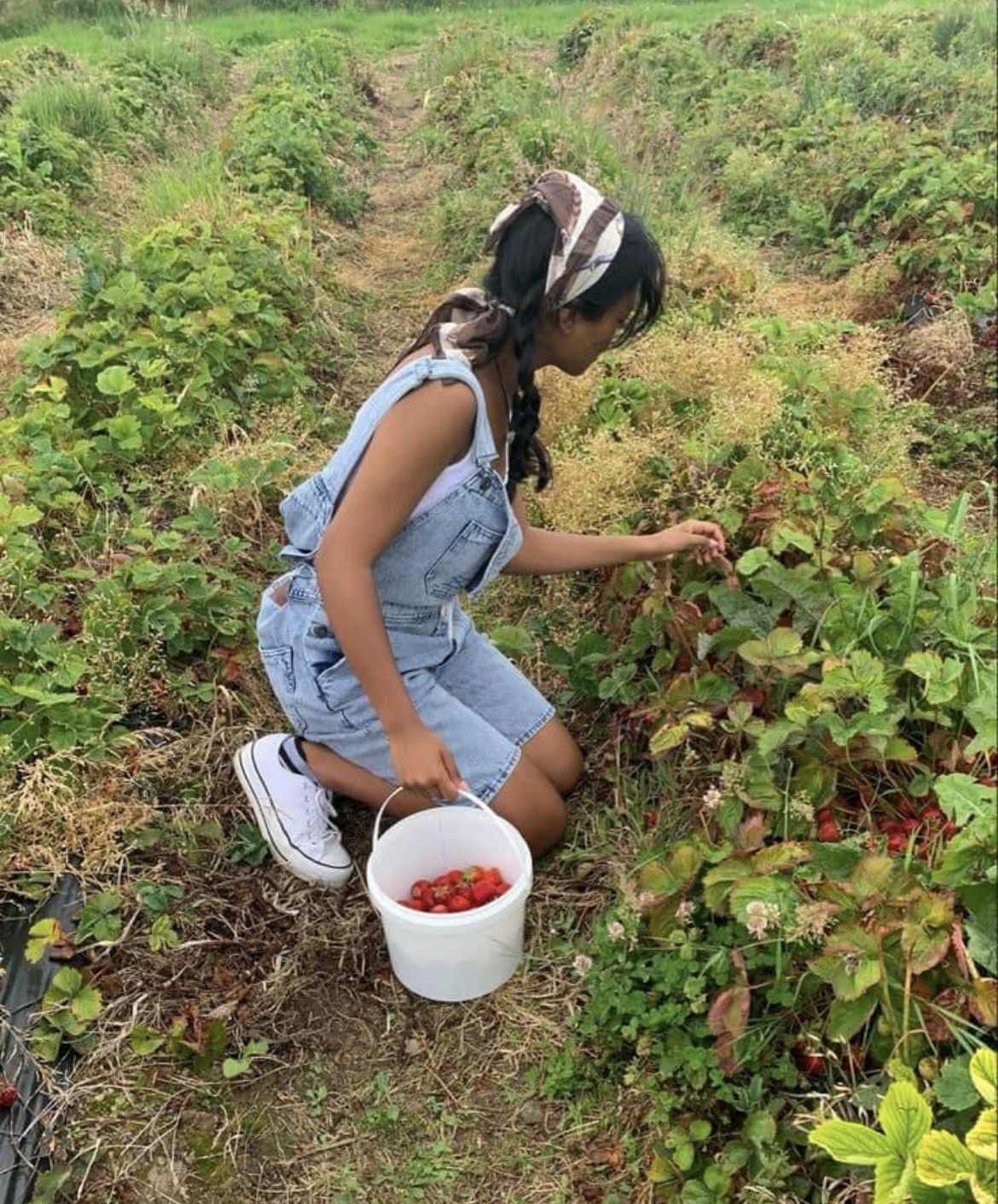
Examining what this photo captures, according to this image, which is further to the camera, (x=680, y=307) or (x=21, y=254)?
(x=21, y=254)

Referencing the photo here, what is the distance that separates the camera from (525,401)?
6.18ft

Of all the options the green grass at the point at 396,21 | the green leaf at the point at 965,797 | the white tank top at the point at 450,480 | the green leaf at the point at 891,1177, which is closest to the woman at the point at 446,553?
the white tank top at the point at 450,480

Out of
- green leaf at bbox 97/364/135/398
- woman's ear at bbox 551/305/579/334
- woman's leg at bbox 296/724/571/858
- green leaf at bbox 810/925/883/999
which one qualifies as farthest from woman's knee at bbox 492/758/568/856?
green leaf at bbox 97/364/135/398

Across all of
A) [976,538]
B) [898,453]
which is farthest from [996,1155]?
[898,453]

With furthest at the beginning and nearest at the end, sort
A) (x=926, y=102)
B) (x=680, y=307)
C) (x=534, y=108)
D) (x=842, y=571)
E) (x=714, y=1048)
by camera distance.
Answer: (x=534, y=108), (x=926, y=102), (x=680, y=307), (x=842, y=571), (x=714, y=1048)

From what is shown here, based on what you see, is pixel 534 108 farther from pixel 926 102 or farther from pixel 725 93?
pixel 926 102

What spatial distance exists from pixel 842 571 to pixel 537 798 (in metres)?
0.81

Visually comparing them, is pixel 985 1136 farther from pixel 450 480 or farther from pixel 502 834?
pixel 450 480

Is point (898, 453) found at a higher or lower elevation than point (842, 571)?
lower

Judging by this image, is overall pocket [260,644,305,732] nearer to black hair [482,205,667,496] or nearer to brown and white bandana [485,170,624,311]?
black hair [482,205,667,496]

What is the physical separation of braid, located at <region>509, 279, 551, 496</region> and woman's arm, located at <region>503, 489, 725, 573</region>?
122mm

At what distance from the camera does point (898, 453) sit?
290 cm

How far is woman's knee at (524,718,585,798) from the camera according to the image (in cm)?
227

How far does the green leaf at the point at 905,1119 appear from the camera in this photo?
1094 mm
